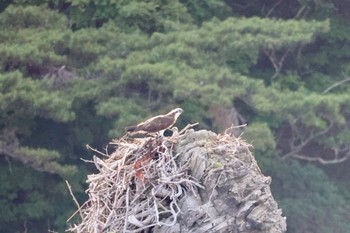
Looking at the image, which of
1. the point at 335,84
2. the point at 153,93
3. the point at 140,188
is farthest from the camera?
the point at 335,84

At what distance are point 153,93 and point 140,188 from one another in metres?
8.57

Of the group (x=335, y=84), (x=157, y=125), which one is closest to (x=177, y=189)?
(x=157, y=125)

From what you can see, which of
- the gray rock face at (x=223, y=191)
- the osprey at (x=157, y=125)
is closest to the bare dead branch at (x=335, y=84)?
the osprey at (x=157, y=125)

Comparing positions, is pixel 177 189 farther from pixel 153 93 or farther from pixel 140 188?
pixel 153 93

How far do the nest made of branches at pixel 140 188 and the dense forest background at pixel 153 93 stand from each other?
709 cm

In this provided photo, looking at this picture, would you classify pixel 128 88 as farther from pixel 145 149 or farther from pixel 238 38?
pixel 145 149

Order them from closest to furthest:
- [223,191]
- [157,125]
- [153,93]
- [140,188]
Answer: [140,188] → [223,191] → [157,125] → [153,93]

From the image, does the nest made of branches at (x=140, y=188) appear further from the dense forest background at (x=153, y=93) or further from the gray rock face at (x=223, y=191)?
the dense forest background at (x=153, y=93)

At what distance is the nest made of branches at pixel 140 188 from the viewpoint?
19.7 feet

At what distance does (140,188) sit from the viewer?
6.02m

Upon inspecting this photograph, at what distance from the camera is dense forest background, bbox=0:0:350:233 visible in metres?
14.0

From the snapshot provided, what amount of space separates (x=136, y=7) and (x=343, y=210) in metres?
4.51

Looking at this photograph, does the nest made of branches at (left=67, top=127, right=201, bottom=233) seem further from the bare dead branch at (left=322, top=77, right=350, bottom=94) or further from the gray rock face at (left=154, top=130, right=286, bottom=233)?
the bare dead branch at (left=322, top=77, right=350, bottom=94)

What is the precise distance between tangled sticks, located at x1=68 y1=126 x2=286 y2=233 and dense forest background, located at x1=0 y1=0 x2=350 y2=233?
709 cm
